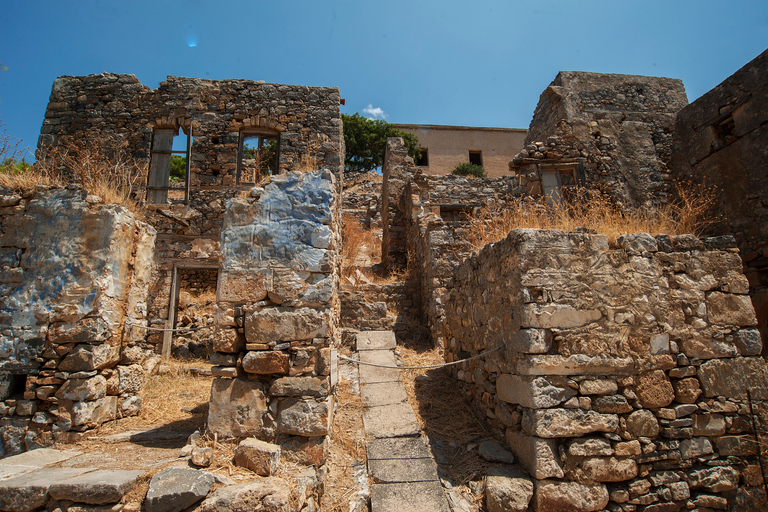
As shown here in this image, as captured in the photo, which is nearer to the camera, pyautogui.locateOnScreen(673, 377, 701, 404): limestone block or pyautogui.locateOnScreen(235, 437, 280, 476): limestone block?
pyautogui.locateOnScreen(235, 437, 280, 476): limestone block

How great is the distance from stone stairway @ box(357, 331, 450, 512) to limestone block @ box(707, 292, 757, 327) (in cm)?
285

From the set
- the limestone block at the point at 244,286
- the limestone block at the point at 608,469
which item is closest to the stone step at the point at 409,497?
the limestone block at the point at 608,469

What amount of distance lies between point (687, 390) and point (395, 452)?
2.54 meters

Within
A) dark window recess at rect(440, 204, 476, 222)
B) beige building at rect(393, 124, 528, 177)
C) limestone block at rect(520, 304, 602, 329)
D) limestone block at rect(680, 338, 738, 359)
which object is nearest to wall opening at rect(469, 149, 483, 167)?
beige building at rect(393, 124, 528, 177)

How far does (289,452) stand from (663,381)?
310 cm

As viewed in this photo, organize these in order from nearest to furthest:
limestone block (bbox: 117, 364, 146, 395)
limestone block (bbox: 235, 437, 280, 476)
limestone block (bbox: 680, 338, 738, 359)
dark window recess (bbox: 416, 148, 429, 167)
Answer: limestone block (bbox: 235, 437, 280, 476) < limestone block (bbox: 680, 338, 738, 359) < limestone block (bbox: 117, 364, 146, 395) < dark window recess (bbox: 416, 148, 429, 167)

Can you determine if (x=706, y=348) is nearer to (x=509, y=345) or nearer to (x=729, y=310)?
(x=729, y=310)

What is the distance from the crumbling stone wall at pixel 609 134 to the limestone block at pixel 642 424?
8.09 meters

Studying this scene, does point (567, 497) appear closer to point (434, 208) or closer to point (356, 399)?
point (356, 399)

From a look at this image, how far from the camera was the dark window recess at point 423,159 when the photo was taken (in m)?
23.1

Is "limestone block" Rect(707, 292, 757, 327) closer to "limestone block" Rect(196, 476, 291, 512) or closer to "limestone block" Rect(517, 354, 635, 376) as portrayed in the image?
"limestone block" Rect(517, 354, 635, 376)

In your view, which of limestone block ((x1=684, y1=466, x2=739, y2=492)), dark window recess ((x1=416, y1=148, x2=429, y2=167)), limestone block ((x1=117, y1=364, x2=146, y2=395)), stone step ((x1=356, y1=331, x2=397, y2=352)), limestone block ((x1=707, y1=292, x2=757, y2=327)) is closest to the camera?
limestone block ((x1=684, y1=466, x2=739, y2=492))

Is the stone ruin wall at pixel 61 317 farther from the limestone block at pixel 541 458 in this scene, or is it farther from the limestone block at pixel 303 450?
the limestone block at pixel 541 458

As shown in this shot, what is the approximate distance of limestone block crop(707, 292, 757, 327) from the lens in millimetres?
3443
